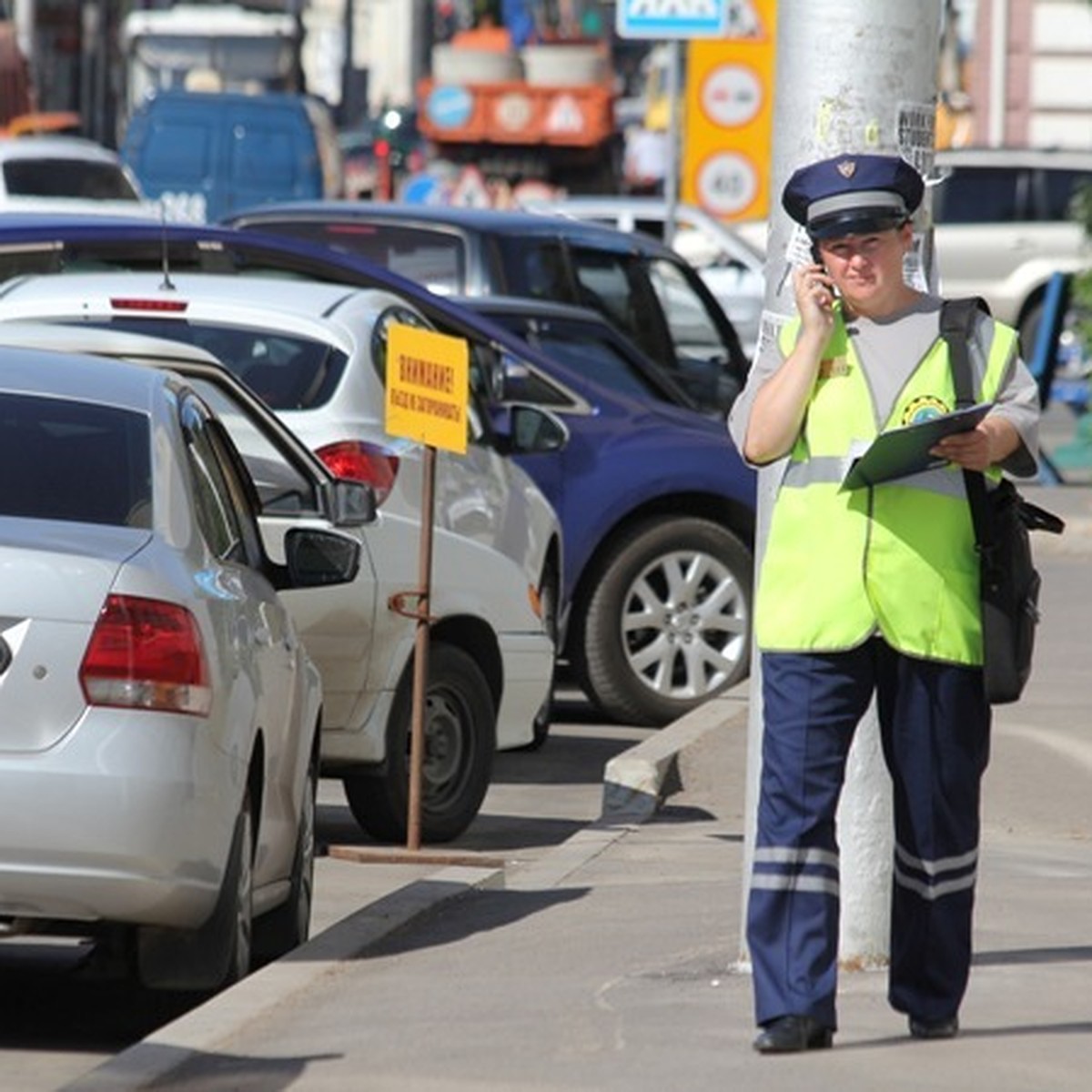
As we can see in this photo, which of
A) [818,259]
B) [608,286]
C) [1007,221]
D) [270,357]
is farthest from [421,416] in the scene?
[1007,221]

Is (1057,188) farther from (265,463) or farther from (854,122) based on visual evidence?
(854,122)

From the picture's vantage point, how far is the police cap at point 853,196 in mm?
6676

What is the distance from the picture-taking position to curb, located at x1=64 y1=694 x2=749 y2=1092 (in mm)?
6945

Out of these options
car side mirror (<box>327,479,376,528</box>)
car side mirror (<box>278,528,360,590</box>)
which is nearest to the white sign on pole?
car side mirror (<box>327,479,376,528</box>)

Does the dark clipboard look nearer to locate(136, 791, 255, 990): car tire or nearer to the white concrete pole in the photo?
the white concrete pole

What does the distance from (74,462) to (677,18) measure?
53.8 ft

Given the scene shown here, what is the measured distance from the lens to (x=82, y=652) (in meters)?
7.26

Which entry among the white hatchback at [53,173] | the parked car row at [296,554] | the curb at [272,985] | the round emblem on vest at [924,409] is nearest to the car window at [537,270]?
the parked car row at [296,554]

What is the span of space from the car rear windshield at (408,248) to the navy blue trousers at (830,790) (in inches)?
416

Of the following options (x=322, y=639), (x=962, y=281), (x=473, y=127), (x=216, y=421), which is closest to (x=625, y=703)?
(x=322, y=639)

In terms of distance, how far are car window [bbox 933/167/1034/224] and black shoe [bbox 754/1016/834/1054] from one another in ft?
106

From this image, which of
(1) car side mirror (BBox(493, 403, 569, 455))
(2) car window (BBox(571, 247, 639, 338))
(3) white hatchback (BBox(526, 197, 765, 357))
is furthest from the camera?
(3) white hatchback (BBox(526, 197, 765, 357))

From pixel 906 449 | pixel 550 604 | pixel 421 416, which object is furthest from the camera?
pixel 550 604

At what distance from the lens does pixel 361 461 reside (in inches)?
448
